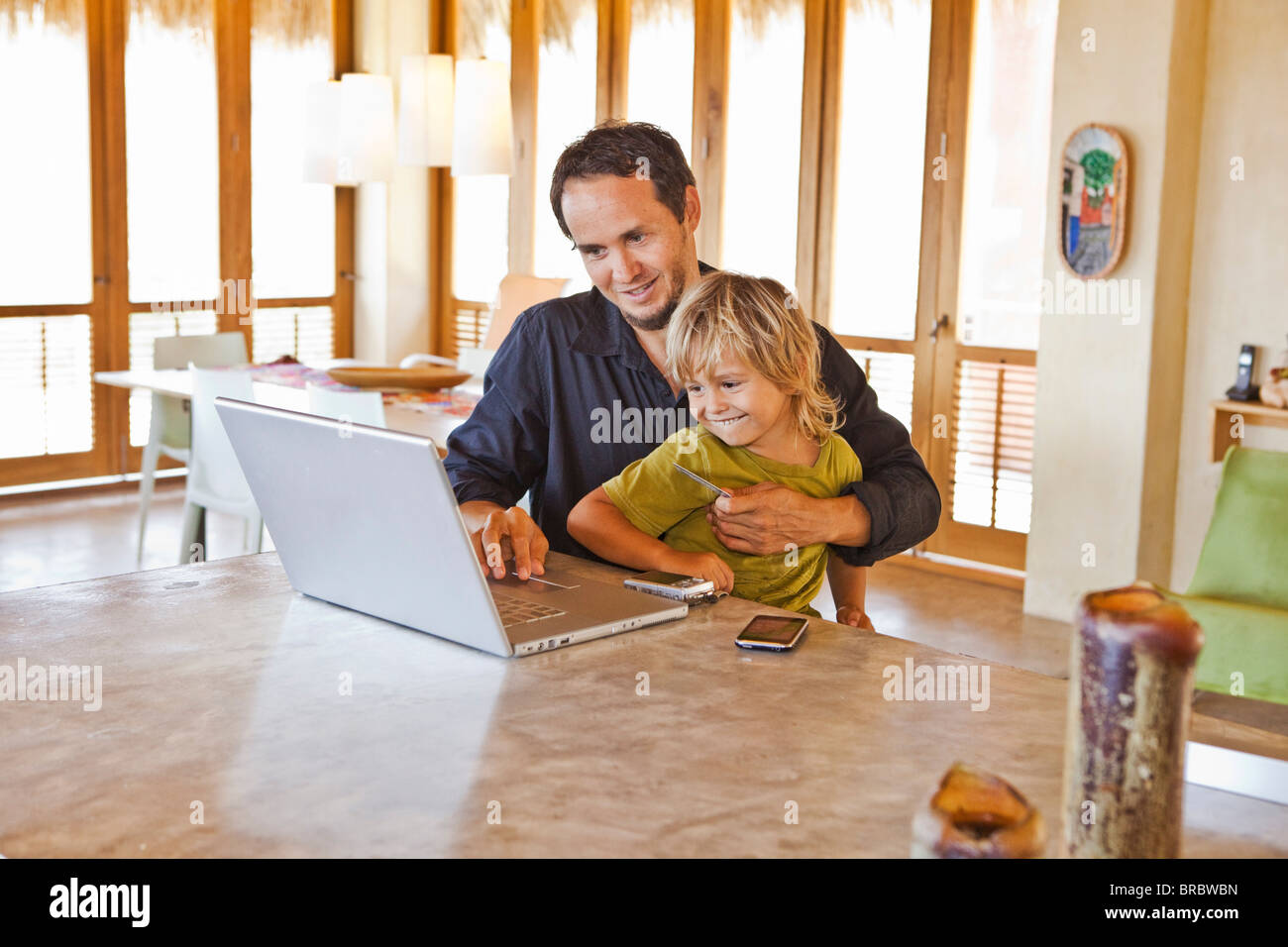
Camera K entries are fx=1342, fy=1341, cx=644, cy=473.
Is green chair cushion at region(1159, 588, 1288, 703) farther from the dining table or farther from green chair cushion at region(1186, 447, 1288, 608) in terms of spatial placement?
the dining table

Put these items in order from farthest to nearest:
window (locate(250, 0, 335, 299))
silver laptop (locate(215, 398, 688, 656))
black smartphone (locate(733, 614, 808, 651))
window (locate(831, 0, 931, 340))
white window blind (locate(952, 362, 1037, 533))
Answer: window (locate(250, 0, 335, 299))
window (locate(831, 0, 931, 340))
white window blind (locate(952, 362, 1037, 533))
black smartphone (locate(733, 614, 808, 651))
silver laptop (locate(215, 398, 688, 656))

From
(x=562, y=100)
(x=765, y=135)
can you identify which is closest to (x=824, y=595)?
(x=765, y=135)

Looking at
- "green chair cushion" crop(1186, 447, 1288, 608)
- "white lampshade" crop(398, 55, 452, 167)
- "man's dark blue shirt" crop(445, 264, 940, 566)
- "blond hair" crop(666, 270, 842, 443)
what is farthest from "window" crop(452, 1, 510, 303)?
"blond hair" crop(666, 270, 842, 443)

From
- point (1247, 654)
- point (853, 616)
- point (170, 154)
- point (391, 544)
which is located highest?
point (170, 154)

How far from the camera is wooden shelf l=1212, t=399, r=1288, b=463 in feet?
12.7

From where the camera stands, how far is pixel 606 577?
1833 millimetres

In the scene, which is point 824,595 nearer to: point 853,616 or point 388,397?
point 388,397

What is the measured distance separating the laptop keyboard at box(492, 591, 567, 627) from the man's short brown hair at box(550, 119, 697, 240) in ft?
2.38

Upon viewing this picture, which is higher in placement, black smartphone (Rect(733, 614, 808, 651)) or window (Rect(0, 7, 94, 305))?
window (Rect(0, 7, 94, 305))

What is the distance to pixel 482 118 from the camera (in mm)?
5219

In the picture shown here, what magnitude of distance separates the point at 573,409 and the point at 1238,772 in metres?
1.30

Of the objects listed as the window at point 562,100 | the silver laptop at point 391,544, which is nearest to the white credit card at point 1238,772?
the silver laptop at point 391,544

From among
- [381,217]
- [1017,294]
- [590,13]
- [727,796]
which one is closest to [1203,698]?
[1017,294]
